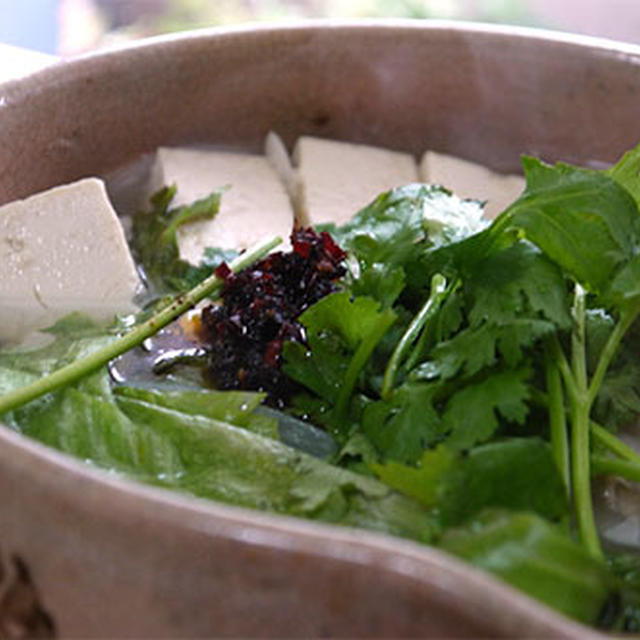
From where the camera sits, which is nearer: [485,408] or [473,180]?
[485,408]

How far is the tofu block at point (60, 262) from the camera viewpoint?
137 centimetres

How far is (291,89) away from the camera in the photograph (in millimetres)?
1792

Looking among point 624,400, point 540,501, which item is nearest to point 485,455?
point 540,501

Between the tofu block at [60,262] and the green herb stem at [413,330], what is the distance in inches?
18.8

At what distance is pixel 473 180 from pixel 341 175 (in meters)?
0.23

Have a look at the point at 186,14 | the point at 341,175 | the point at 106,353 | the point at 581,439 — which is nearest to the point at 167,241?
the point at 341,175

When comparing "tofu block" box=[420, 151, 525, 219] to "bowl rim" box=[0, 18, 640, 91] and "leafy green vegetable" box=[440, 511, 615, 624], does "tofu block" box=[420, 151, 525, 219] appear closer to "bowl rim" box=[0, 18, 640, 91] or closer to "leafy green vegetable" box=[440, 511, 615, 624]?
"bowl rim" box=[0, 18, 640, 91]

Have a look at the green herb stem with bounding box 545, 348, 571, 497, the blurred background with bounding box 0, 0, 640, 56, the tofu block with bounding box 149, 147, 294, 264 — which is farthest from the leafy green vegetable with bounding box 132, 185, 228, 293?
the blurred background with bounding box 0, 0, 640, 56

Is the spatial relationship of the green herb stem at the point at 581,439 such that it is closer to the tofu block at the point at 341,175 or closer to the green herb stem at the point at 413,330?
the green herb stem at the point at 413,330

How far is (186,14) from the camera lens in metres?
3.92

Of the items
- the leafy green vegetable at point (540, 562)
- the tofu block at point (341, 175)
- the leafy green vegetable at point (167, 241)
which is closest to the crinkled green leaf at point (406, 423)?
the leafy green vegetable at point (540, 562)

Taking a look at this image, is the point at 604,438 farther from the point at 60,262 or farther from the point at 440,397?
the point at 60,262

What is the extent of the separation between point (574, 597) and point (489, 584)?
0.47 ft

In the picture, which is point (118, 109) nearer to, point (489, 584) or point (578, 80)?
point (578, 80)
